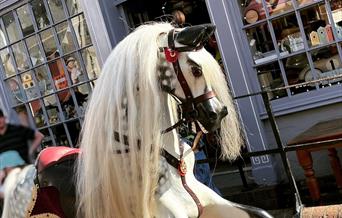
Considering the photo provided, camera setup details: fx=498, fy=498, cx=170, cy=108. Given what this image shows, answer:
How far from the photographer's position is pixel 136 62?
213 centimetres

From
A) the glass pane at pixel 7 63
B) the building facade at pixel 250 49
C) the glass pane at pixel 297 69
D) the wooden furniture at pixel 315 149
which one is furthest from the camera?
the glass pane at pixel 7 63

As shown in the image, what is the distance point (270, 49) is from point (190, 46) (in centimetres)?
287

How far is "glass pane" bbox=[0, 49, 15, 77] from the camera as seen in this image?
22.0 feet

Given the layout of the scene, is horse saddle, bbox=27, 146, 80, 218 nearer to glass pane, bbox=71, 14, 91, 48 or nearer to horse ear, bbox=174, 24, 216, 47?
horse ear, bbox=174, 24, 216, 47

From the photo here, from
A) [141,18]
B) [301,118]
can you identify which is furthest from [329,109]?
[141,18]

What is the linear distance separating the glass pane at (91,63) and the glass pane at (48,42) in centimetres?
51

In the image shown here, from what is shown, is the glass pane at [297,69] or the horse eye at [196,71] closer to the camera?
the horse eye at [196,71]

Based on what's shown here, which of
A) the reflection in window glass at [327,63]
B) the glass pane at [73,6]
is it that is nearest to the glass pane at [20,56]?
the glass pane at [73,6]

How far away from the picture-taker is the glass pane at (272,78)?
4.86 metres

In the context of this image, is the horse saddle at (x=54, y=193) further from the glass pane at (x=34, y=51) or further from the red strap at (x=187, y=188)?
the glass pane at (x=34, y=51)

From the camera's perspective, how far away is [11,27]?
21.5 feet

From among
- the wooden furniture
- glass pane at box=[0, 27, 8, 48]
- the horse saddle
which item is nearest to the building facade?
the wooden furniture

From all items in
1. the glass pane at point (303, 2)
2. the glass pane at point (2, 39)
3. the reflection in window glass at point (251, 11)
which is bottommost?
the glass pane at point (303, 2)

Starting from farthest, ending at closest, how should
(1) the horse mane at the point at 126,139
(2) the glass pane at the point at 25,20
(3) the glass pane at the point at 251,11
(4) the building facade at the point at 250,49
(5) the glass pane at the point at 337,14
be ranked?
(2) the glass pane at the point at 25,20
(3) the glass pane at the point at 251,11
(4) the building facade at the point at 250,49
(5) the glass pane at the point at 337,14
(1) the horse mane at the point at 126,139
